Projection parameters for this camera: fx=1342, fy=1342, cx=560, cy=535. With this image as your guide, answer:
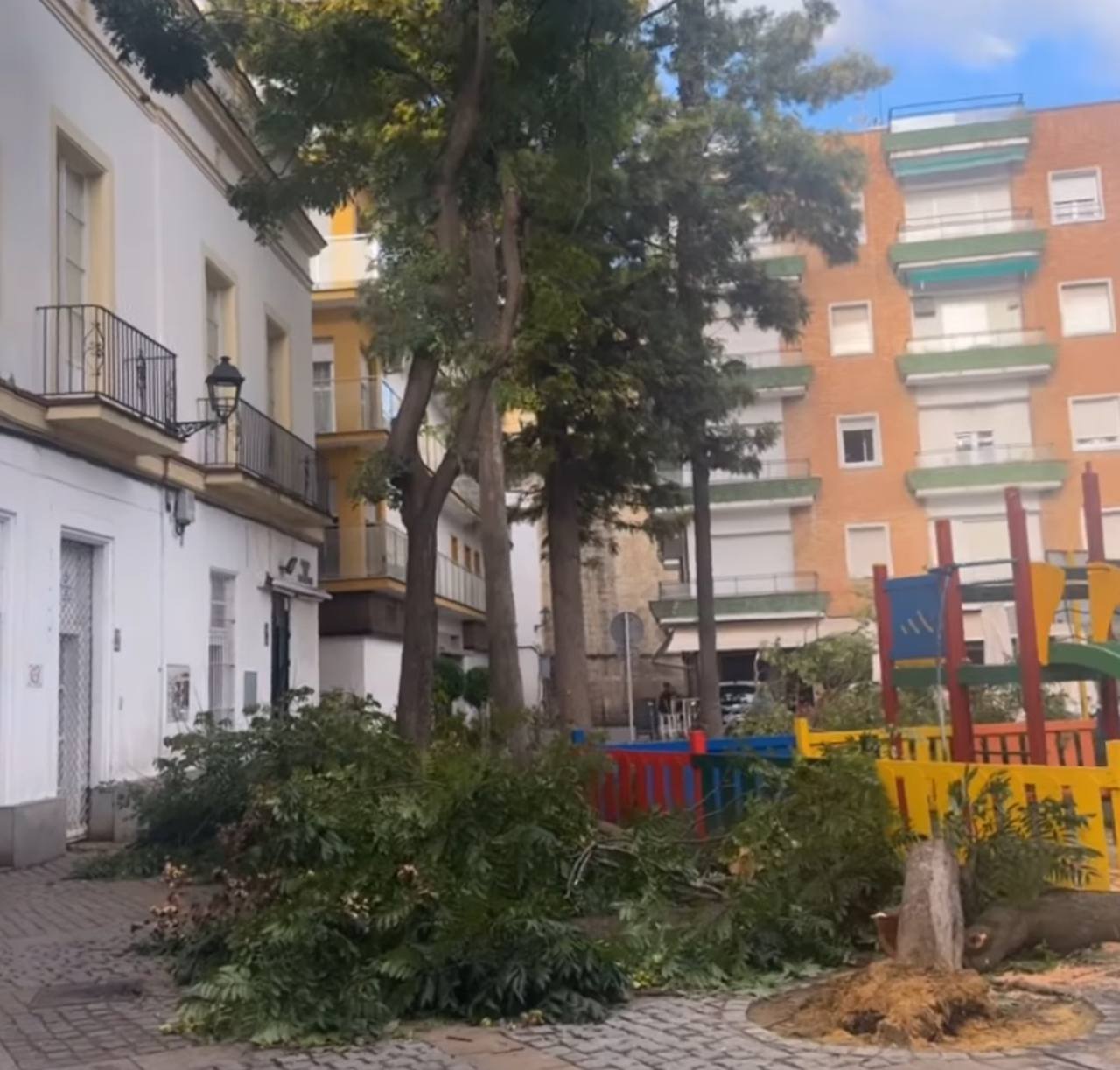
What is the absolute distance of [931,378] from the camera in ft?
129

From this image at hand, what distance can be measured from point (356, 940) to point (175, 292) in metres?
11.2

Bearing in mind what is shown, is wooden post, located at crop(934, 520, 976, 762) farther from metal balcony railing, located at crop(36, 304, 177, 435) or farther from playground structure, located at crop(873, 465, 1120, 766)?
metal balcony railing, located at crop(36, 304, 177, 435)

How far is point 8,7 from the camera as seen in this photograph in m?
12.4

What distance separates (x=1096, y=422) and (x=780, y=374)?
9.09 meters

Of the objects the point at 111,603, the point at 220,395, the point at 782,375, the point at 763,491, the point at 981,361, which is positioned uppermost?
the point at 782,375

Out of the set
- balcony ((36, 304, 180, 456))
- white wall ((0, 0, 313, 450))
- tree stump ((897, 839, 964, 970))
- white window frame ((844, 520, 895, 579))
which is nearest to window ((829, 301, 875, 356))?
white window frame ((844, 520, 895, 579))

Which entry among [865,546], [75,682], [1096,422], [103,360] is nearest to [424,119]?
[103,360]

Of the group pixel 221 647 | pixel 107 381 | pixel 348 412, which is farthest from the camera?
pixel 348 412

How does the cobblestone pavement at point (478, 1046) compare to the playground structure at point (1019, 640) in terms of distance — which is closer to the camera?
the cobblestone pavement at point (478, 1046)

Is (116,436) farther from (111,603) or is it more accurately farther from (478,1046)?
(478,1046)

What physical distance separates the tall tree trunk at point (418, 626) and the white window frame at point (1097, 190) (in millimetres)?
33004

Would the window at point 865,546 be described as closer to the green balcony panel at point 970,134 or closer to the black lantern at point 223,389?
the green balcony panel at point 970,134

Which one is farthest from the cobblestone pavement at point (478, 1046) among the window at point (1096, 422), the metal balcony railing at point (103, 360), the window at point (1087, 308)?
the window at point (1087, 308)

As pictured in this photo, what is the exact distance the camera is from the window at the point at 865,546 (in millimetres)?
39156
